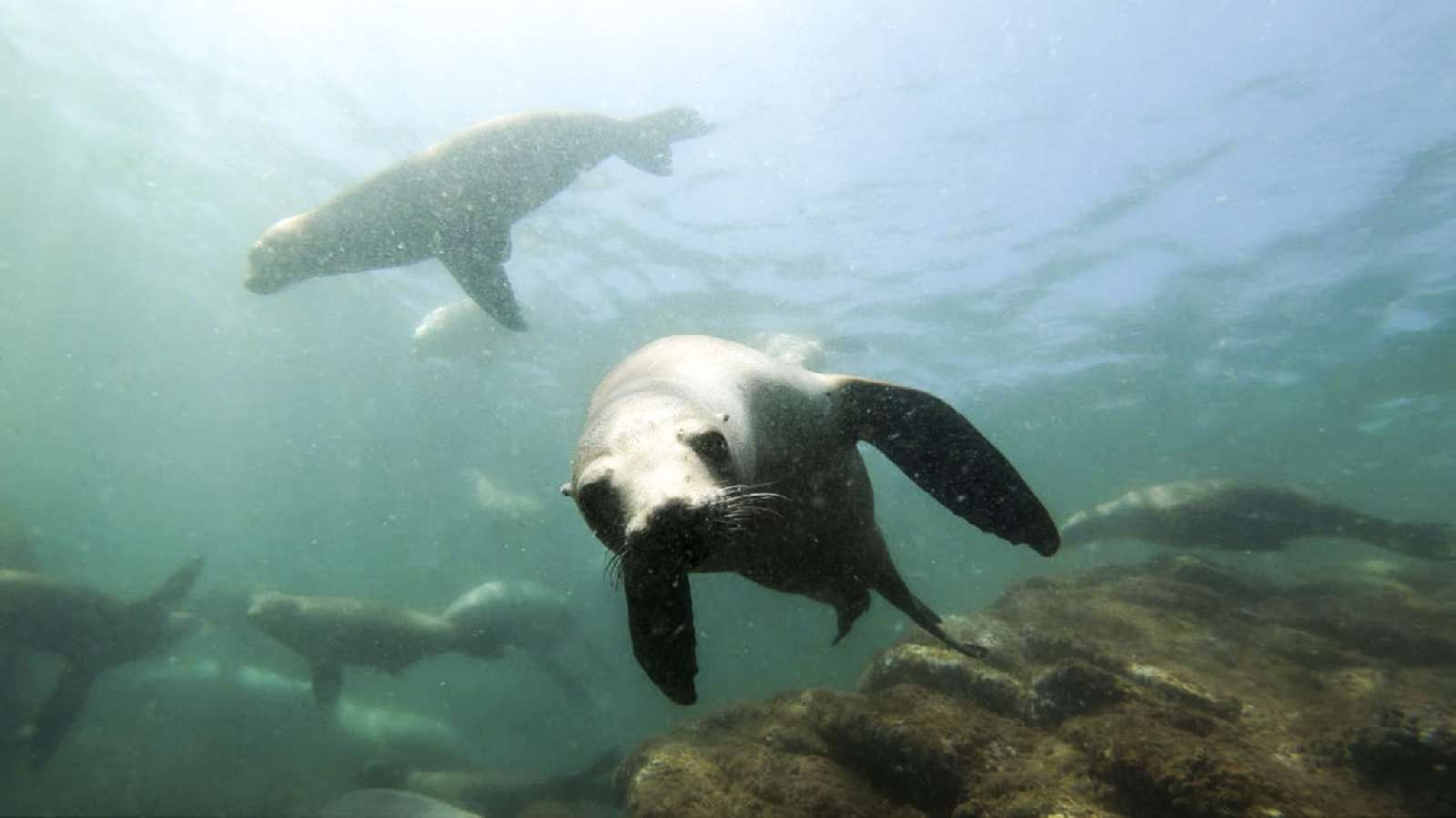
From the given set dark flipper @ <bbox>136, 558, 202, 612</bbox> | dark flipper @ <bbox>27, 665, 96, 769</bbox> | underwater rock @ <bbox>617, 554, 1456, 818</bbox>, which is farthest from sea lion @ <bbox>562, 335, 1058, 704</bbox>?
dark flipper @ <bbox>136, 558, 202, 612</bbox>

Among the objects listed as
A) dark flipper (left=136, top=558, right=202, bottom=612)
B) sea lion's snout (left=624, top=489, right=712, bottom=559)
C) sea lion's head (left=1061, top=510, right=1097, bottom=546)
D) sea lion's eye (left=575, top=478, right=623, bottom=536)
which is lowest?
sea lion's snout (left=624, top=489, right=712, bottom=559)

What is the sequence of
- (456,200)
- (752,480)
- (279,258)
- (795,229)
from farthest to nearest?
1. (795,229)
2. (456,200)
3. (279,258)
4. (752,480)

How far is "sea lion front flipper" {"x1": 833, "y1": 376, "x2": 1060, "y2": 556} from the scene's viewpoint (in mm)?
3709

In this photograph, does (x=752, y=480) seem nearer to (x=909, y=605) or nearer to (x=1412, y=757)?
(x=909, y=605)

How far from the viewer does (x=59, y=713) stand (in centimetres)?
1058

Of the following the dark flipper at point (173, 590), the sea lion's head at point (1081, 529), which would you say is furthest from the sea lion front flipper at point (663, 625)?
the dark flipper at point (173, 590)

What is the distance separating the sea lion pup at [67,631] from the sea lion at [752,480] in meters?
13.2

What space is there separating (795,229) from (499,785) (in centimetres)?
1253

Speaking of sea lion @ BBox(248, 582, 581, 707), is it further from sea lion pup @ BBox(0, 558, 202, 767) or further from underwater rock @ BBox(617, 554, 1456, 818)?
underwater rock @ BBox(617, 554, 1456, 818)

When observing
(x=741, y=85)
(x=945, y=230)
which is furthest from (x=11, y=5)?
(x=945, y=230)

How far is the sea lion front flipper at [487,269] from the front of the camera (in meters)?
8.20

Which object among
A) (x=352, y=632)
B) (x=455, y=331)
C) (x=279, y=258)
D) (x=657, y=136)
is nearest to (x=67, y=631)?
(x=352, y=632)

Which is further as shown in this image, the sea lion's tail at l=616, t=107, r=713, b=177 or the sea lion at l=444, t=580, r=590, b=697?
the sea lion at l=444, t=580, r=590, b=697

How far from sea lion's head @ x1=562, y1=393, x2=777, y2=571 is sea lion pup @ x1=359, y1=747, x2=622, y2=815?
749cm
